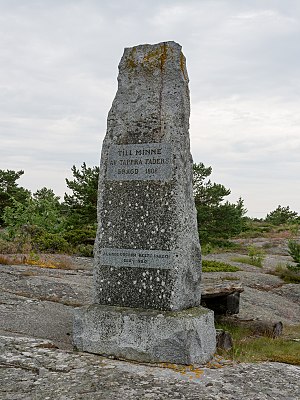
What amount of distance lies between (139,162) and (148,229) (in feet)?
2.81

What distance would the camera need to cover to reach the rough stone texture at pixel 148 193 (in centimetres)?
608

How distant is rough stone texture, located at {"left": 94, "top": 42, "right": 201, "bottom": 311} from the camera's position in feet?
20.0

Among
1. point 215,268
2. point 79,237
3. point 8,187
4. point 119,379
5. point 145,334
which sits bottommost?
point 119,379

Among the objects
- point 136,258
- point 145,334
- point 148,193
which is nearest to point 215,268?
point 136,258

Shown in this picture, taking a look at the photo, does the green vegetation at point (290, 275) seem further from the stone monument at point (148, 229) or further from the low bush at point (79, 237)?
Answer: the stone monument at point (148, 229)

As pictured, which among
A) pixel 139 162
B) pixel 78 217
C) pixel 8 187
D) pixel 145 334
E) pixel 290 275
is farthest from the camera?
pixel 8 187

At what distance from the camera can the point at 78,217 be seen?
21625mm

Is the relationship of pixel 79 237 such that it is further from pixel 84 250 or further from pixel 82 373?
pixel 82 373

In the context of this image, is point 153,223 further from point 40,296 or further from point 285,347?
point 40,296

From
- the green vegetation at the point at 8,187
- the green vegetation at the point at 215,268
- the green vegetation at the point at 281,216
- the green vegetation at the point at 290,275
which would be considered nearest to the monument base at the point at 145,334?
the green vegetation at the point at 215,268

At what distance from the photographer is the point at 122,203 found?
21.0ft

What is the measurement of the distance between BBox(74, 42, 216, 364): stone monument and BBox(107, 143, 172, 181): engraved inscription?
13mm

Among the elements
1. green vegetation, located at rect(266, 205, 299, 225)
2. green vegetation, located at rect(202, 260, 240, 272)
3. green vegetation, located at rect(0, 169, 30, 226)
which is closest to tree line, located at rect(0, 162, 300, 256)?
green vegetation, located at rect(202, 260, 240, 272)

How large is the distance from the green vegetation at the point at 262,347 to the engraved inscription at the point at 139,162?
2.47m
